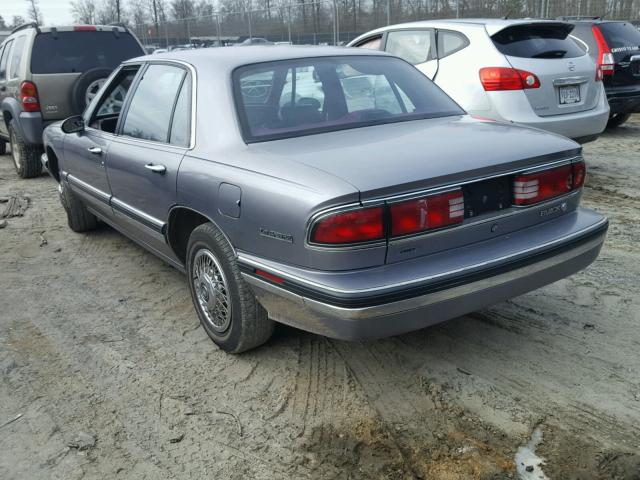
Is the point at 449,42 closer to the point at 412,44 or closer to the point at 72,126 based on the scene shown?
the point at 412,44

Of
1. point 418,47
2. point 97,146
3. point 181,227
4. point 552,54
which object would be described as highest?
point 418,47

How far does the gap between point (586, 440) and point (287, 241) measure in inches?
59.7

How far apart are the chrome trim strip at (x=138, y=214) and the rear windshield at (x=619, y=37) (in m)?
8.18

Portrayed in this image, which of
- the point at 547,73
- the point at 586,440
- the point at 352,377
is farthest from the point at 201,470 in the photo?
the point at 547,73

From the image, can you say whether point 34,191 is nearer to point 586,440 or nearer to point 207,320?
point 207,320

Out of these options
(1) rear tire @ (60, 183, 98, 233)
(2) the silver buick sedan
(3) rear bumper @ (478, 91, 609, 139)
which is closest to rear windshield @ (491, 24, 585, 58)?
(3) rear bumper @ (478, 91, 609, 139)

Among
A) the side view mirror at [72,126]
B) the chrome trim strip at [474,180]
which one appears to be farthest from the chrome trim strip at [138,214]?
the chrome trim strip at [474,180]

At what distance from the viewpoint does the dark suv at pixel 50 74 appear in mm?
7820

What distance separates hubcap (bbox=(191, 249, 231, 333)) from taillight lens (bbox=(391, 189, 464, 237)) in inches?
42.1

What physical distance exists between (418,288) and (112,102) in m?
3.40

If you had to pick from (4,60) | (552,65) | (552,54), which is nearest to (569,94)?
(552,65)

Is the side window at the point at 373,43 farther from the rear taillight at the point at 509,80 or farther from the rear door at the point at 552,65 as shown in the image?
the rear taillight at the point at 509,80

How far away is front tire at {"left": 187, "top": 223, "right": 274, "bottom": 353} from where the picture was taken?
3.14 metres

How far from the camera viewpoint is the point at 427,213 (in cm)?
265
